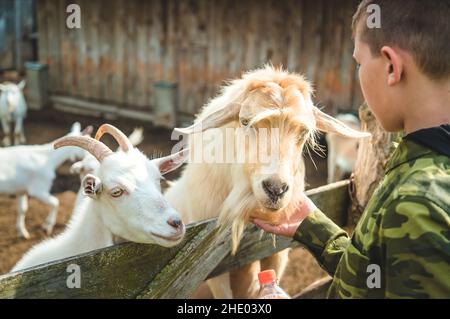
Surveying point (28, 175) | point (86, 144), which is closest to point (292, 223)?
point (86, 144)

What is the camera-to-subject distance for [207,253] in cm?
255

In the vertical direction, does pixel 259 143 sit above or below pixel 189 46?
below

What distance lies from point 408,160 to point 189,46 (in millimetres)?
10111

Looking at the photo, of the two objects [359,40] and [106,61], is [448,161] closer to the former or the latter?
[359,40]

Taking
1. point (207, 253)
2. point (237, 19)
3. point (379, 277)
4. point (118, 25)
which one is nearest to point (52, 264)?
point (207, 253)

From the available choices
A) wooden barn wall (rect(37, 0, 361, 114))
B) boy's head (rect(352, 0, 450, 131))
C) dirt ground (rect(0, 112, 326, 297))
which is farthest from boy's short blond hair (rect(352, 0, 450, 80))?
wooden barn wall (rect(37, 0, 361, 114))

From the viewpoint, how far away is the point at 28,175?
6746mm

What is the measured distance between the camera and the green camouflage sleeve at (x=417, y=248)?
125cm

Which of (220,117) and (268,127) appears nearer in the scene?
(268,127)

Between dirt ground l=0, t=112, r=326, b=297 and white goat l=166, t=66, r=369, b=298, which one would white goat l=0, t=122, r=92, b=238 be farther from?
white goat l=166, t=66, r=369, b=298

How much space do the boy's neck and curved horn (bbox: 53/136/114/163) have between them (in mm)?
1718

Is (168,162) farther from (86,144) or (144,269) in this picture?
(144,269)

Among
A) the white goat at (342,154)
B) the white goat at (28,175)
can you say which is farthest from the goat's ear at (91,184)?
the white goat at (342,154)

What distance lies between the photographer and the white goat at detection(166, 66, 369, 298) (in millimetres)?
2477
